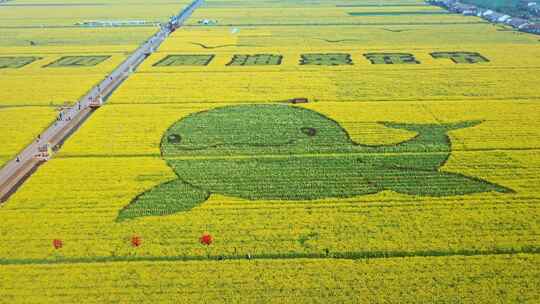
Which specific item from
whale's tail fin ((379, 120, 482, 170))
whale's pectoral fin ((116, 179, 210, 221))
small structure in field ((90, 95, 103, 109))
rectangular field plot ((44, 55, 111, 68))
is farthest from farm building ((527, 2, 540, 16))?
whale's pectoral fin ((116, 179, 210, 221))

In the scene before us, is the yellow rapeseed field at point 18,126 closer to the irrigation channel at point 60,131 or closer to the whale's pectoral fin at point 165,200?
the irrigation channel at point 60,131

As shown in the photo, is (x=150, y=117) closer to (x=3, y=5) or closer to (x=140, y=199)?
(x=140, y=199)

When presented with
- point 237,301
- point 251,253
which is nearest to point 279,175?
point 251,253

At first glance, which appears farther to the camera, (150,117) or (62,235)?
(150,117)

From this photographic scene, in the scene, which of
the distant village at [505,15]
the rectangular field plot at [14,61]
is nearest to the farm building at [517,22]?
the distant village at [505,15]

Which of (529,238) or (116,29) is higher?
(116,29)

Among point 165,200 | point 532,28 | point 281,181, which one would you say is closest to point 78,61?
point 165,200

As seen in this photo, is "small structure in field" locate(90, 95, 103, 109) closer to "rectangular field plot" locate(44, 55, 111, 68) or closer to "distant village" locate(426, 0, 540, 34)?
"rectangular field plot" locate(44, 55, 111, 68)

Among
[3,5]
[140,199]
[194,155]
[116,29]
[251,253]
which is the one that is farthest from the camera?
[3,5]
